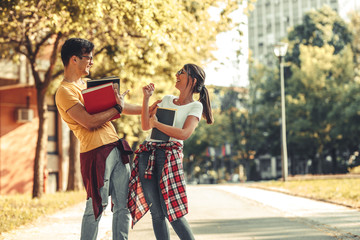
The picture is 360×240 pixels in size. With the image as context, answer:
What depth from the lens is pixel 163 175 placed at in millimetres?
4559

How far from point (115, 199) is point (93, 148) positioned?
44 centimetres

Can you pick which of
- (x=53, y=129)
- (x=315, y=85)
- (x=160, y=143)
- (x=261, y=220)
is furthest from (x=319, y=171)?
(x=160, y=143)

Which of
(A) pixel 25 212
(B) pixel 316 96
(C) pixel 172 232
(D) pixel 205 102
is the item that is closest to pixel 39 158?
(A) pixel 25 212

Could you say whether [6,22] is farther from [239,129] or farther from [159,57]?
[239,129]

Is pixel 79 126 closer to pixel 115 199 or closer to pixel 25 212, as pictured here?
pixel 115 199

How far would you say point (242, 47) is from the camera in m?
15.0

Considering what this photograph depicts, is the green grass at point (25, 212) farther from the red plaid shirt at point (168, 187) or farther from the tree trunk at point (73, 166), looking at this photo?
the tree trunk at point (73, 166)

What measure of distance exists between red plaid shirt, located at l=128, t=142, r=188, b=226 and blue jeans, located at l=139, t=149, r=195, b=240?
4cm

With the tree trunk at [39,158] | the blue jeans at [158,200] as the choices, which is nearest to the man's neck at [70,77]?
the blue jeans at [158,200]

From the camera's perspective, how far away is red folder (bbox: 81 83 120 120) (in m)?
4.34

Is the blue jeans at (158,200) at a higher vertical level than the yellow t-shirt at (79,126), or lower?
lower

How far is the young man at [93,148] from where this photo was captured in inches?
172

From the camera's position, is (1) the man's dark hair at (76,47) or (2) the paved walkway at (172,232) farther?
(2) the paved walkway at (172,232)

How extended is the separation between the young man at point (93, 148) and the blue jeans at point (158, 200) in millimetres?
160
